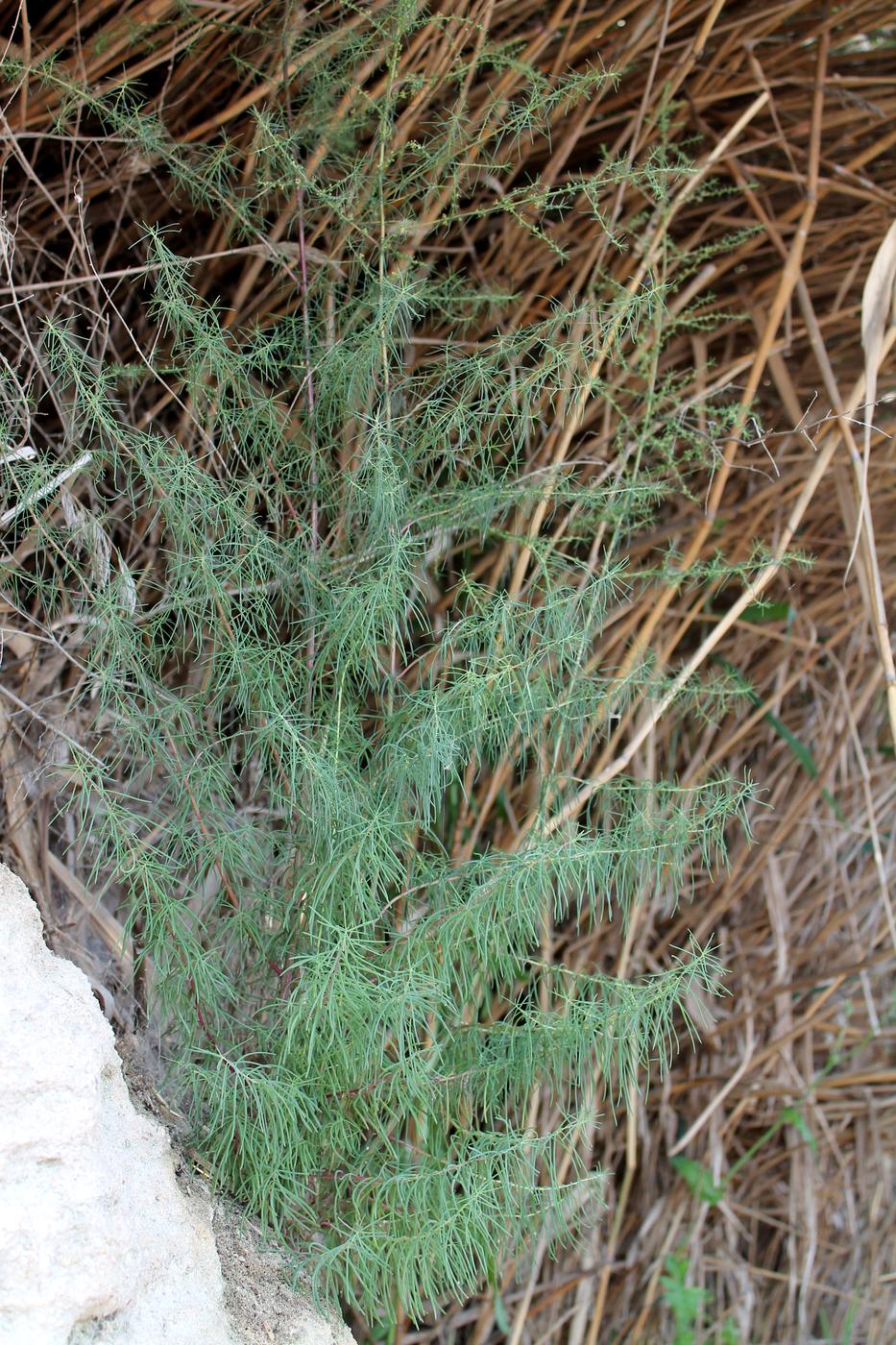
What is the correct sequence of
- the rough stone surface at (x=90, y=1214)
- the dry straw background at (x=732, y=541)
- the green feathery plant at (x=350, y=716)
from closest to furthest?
the rough stone surface at (x=90, y=1214) < the green feathery plant at (x=350, y=716) < the dry straw background at (x=732, y=541)

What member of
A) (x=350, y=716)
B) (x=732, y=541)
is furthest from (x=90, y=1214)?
(x=732, y=541)

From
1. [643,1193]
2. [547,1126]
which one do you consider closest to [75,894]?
[547,1126]

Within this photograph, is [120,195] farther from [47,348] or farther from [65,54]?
[47,348]

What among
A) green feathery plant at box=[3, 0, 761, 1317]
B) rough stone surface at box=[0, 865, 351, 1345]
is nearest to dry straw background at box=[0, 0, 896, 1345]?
green feathery plant at box=[3, 0, 761, 1317]

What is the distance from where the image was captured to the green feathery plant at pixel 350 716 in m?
0.99

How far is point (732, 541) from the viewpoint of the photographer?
70.8 inches

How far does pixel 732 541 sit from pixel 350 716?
92 cm

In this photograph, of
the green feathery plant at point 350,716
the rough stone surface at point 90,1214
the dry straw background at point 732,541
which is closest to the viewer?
the rough stone surface at point 90,1214

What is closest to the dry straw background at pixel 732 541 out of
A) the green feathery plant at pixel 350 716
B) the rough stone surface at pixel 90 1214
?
the green feathery plant at pixel 350 716

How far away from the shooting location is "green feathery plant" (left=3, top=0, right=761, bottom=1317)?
0.99 metres

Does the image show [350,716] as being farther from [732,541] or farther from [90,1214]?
[732,541]

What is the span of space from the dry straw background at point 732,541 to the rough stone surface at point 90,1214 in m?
0.25

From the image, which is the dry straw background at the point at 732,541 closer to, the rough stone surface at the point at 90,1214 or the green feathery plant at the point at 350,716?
the green feathery plant at the point at 350,716

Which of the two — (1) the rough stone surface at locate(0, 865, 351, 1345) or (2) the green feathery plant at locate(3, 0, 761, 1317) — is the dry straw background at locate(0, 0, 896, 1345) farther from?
(1) the rough stone surface at locate(0, 865, 351, 1345)
